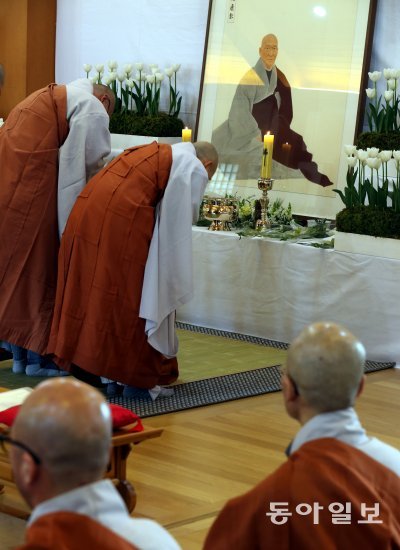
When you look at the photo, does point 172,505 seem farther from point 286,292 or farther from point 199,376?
point 286,292

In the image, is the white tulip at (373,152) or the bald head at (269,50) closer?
the white tulip at (373,152)

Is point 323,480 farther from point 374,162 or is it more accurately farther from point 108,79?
point 108,79

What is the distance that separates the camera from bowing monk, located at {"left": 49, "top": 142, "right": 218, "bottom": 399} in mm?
5020

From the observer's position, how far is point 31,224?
5434mm

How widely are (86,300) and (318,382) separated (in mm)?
3201

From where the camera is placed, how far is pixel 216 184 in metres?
7.77

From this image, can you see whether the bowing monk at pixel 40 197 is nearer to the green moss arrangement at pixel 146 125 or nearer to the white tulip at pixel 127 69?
the green moss arrangement at pixel 146 125

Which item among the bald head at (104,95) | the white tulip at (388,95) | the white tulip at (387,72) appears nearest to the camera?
the bald head at (104,95)

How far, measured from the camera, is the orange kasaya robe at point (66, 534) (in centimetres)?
157

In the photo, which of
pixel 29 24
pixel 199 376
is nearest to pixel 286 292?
pixel 199 376

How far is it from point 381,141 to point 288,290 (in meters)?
1.09

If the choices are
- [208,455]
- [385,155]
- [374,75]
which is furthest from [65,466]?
[374,75]

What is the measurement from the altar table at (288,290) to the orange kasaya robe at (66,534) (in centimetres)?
455

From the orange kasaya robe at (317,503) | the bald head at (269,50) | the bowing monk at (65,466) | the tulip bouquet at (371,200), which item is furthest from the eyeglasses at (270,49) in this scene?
the bowing monk at (65,466)
